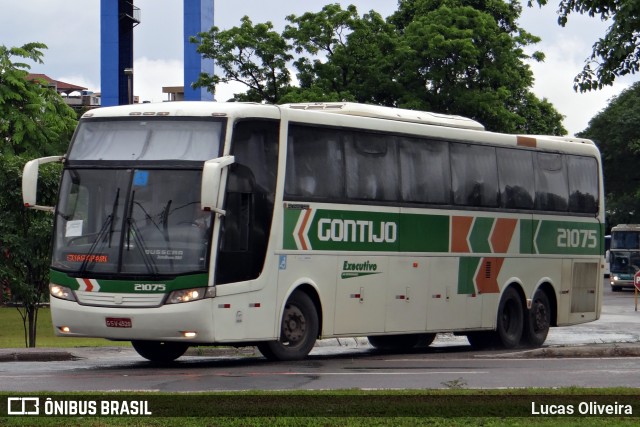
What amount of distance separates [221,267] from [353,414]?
21.4 ft

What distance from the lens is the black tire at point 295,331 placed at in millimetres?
18125

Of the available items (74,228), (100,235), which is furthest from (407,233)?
(74,228)

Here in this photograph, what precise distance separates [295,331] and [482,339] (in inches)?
251

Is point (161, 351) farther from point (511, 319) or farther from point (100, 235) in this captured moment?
point (511, 319)

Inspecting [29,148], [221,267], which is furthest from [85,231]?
[29,148]

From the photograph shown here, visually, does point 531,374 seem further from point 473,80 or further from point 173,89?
point 173,89

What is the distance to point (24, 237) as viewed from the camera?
35062 mm

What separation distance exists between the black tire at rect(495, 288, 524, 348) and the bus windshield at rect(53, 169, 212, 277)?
8309 millimetres

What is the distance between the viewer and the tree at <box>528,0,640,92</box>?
18828 millimetres

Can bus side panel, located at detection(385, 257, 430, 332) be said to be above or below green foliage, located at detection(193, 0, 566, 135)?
below

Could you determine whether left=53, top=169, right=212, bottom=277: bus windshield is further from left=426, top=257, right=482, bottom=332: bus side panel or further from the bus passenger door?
left=426, top=257, right=482, bottom=332: bus side panel

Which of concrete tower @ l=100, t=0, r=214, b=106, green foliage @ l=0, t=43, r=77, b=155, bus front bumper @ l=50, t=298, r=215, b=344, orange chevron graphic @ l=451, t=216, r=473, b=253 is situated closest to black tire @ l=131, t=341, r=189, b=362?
bus front bumper @ l=50, t=298, r=215, b=344

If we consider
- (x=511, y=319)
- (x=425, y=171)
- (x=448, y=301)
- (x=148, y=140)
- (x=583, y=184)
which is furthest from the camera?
(x=583, y=184)

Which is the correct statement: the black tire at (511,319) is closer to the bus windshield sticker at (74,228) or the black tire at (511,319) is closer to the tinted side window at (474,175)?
the tinted side window at (474,175)
